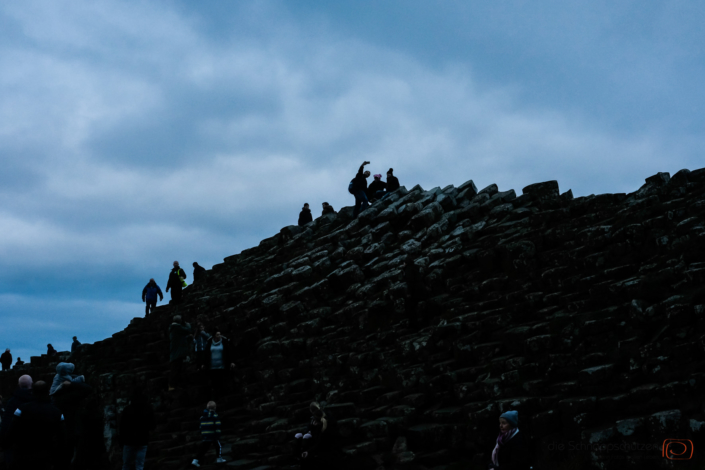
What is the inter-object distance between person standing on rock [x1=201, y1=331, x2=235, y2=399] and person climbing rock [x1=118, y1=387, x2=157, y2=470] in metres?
4.42

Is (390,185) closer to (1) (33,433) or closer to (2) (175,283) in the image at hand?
(2) (175,283)

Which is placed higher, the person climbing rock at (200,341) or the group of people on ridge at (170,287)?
the group of people on ridge at (170,287)

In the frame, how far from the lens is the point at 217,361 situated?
16.6 metres

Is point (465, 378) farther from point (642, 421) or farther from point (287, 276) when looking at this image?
point (287, 276)

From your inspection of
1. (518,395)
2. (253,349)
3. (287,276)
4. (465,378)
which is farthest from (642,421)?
(287,276)

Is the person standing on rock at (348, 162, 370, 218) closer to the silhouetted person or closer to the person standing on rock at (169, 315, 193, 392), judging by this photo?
the person standing on rock at (169, 315, 193, 392)

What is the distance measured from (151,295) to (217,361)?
11777mm

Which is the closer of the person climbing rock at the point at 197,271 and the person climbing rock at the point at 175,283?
the person climbing rock at the point at 175,283

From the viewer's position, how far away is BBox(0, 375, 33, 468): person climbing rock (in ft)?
27.1

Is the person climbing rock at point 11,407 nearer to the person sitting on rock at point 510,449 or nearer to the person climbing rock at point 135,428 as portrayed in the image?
the person climbing rock at point 135,428

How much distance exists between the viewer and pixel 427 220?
2323 centimetres

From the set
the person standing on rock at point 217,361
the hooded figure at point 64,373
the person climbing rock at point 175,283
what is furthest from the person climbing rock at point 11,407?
the person climbing rock at point 175,283

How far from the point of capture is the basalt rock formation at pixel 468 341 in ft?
33.2

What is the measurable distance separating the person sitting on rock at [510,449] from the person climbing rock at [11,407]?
6.59 metres
